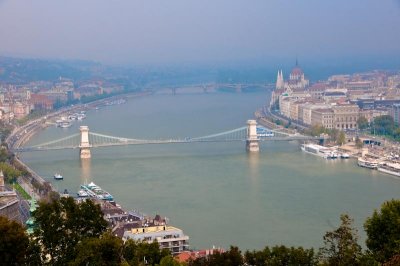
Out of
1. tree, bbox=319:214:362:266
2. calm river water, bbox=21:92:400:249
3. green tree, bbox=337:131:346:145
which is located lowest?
calm river water, bbox=21:92:400:249

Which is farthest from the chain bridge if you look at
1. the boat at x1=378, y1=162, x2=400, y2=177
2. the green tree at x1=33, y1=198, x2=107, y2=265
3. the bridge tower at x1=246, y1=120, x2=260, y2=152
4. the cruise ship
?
the green tree at x1=33, y1=198, x2=107, y2=265

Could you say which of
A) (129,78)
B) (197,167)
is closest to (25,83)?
(129,78)

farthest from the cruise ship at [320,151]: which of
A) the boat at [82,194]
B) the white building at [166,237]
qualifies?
the white building at [166,237]

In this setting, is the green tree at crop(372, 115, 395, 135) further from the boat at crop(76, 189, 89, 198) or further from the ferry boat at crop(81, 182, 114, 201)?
the boat at crop(76, 189, 89, 198)

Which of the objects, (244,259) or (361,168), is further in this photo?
(361,168)

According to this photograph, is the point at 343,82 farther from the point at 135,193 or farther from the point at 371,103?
the point at 135,193

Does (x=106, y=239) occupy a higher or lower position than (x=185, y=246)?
higher

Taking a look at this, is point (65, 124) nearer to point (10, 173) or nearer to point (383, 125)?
point (383, 125)
